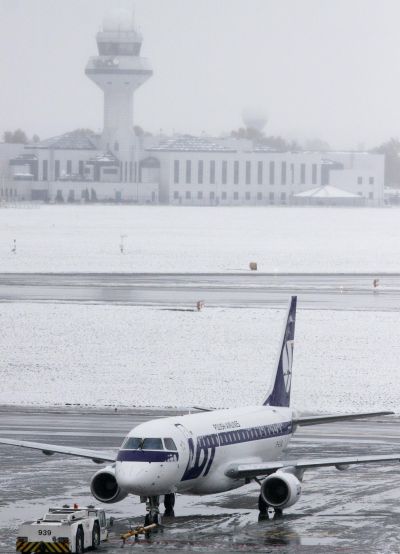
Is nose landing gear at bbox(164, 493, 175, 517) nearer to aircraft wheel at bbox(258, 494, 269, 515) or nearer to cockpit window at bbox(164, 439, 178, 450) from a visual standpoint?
aircraft wheel at bbox(258, 494, 269, 515)

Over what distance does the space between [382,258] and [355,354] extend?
3996 inches

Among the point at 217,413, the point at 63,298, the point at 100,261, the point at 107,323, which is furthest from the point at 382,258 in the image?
the point at 217,413

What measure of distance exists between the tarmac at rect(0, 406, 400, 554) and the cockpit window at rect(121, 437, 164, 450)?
2392mm

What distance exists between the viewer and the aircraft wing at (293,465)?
138 ft

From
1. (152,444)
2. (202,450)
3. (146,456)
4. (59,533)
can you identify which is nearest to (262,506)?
(202,450)

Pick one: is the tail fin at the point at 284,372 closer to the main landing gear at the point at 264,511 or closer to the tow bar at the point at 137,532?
the main landing gear at the point at 264,511

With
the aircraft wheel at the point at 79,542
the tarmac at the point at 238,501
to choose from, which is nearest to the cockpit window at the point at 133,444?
the tarmac at the point at 238,501

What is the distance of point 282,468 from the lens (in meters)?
42.6

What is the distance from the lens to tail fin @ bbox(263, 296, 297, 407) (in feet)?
161

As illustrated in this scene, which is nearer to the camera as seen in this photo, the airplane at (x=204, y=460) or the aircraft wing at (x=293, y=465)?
the airplane at (x=204, y=460)

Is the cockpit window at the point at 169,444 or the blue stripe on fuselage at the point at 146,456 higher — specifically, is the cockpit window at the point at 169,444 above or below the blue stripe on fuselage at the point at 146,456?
above

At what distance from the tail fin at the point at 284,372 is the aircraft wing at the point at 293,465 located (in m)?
5.54

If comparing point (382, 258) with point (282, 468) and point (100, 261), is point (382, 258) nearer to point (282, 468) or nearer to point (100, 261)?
point (100, 261)

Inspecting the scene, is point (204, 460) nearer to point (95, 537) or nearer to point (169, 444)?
point (169, 444)
